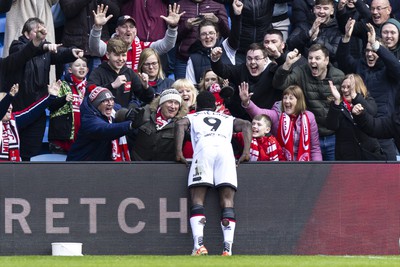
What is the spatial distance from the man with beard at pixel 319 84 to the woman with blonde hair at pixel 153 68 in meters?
1.71

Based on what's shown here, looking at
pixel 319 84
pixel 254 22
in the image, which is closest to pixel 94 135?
pixel 319 84

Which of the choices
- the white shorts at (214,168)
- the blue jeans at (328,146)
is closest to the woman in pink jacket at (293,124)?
the blue jeans at (328,146)

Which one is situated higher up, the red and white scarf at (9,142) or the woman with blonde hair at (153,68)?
the woman with blonde hair at (153,68)

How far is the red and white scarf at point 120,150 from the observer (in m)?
14.3

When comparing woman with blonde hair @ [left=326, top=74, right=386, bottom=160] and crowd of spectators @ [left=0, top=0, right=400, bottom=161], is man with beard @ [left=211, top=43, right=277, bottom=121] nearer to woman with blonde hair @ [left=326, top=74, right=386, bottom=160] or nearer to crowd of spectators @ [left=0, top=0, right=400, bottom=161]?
crowd of spectators @ [left=0, top=0, right=400, bottom=161]

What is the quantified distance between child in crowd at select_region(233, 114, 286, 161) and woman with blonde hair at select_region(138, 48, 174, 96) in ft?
5.25

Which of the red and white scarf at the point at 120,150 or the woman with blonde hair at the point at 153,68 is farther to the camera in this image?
the woman with blonde hair at the point at 153,68

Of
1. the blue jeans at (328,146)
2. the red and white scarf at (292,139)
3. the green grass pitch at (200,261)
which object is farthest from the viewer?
the blue jeans at (328,146)

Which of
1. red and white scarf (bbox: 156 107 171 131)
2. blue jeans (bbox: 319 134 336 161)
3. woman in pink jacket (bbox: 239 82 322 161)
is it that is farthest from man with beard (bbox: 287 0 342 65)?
red and white scarf (bbox: 156 107 171 131)

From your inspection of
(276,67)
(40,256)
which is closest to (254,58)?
(276,67)

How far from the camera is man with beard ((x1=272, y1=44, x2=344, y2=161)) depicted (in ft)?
50.7

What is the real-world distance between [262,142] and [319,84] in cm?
158

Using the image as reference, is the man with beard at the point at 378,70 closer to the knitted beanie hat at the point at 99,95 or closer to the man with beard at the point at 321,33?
the man with beard at the point at 321,33

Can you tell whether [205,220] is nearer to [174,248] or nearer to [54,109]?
[174,248]
